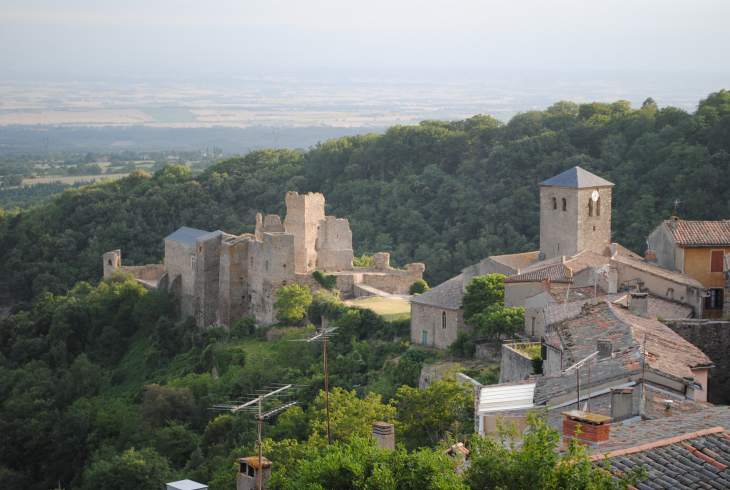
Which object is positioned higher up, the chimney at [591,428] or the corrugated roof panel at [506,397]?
the chimney at [591,428]

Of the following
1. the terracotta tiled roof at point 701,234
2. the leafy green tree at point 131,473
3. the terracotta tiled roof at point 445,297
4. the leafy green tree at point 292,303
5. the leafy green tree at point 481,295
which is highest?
the terracotta tiled roof at point 701,234

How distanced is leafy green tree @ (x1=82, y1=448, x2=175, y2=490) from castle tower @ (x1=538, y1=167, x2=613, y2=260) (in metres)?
14.2

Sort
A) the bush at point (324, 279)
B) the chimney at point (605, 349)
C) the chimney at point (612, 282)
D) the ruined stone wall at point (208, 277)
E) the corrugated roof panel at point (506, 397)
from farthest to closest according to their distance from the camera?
1. the ruined stone wall at point (208, 277)
2. the bush at point (324, 279)
3. the chimney at point (612, 282)
4. the chimney at point (605, 349)
5. the corrugated roof panel at point (506, 397)

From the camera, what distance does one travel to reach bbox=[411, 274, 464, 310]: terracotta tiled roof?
26.9 metres

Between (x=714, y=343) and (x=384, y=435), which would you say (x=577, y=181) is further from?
(x=384, y=435)

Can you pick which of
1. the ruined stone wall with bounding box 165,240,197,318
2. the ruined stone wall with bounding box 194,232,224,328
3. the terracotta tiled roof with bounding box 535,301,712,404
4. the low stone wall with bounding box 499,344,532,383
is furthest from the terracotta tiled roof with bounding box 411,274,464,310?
the ruined stone wall with bounding box 165,240,197,318

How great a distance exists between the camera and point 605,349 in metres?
14.6

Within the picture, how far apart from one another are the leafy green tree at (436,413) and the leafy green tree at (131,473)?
8132 mm

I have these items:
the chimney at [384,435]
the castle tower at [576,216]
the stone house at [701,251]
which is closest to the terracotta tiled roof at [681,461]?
the chimney at [384,435]

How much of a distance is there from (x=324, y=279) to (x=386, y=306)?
3.29 meters

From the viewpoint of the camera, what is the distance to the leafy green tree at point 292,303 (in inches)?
1276

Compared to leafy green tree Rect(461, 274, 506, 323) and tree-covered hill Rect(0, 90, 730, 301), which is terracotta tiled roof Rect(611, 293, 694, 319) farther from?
tree-covered hill Rect(0, 90, 730, 301)

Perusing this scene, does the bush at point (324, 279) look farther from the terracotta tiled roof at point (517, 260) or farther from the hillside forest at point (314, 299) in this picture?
the terracotta tiled roof at point (517, 260)

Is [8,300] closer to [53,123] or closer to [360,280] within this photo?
[360,280]
